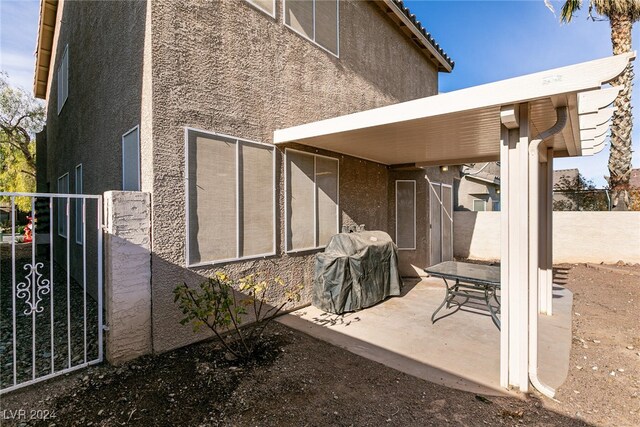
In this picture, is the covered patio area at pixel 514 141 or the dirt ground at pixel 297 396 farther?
the covered patio area at pixel 514 141

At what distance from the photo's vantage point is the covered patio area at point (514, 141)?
3.21 metres

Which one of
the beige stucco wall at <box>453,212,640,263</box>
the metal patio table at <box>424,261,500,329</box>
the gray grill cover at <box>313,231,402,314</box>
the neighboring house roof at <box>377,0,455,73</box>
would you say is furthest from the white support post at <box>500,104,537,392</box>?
the beige stucco wall at <box>453,212,640,263</box>

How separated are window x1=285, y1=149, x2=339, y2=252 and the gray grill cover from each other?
454mm

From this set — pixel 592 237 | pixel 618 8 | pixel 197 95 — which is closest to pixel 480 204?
pixel 592 237

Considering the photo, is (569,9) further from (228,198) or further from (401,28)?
(228,198)

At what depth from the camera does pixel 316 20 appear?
679 centimetres

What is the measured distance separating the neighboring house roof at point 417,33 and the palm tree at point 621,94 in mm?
4056

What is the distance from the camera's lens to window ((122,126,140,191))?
445 cm

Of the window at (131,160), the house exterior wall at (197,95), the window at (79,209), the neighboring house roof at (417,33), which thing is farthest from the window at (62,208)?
the neighboring house roof at (417,33)

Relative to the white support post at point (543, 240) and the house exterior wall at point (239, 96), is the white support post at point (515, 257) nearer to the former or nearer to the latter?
the white support post at point (543, 240)

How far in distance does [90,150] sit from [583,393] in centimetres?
909

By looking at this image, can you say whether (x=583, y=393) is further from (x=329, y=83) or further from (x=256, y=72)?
(x=329, y=83)

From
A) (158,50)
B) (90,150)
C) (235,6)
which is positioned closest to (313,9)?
(235,6)

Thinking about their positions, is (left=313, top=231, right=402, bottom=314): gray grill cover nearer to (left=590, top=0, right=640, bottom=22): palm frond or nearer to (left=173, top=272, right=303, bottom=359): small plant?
(left=173, top=272, right=303, bottom=359): small plant
